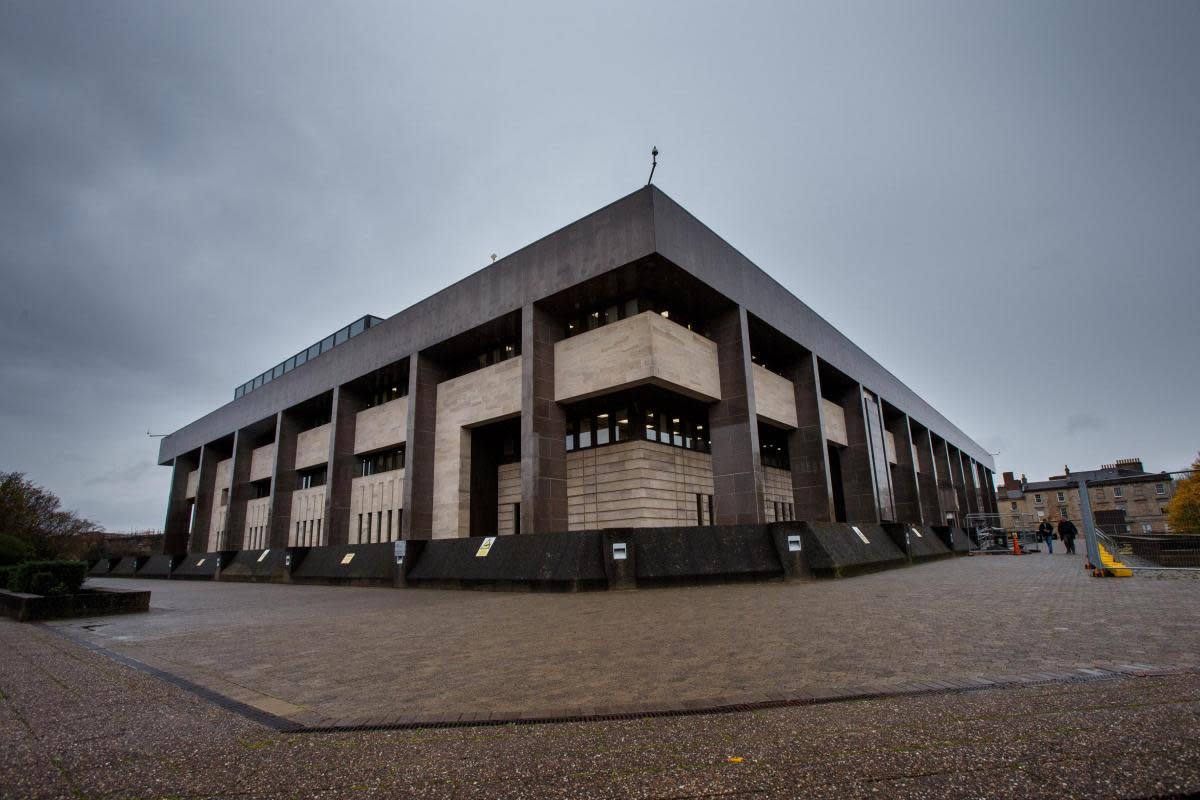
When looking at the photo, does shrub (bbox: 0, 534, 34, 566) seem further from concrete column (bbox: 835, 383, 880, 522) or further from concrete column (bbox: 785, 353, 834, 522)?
concrete column (bbox: 835, 383, 880, 522)

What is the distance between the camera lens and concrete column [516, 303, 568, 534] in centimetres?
2373

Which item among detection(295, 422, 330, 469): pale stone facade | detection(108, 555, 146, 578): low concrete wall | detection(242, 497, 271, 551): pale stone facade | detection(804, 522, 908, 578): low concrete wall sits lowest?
detection(108, 555, 146, 578): low concrete wall

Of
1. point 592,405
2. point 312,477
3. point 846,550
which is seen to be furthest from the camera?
point 312,477

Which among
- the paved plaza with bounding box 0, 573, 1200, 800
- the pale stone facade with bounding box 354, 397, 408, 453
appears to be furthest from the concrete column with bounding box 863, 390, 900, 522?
the paved plaza with bounding box 0, 573, 1200, 800

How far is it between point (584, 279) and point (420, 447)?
13819 millimetres

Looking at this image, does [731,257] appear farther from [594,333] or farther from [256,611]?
[256,611]

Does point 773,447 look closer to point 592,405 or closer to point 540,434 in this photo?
point 592,405

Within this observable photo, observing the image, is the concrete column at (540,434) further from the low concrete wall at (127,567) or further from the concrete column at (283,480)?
the low concrete wall at (127,567)

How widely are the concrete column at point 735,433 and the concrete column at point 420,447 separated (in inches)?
606

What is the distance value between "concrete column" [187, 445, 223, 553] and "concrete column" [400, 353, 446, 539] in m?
34.9

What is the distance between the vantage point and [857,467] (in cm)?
3666

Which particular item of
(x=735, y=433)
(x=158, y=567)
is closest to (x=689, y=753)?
(x=735, y=433)

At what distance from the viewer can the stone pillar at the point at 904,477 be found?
45188mm

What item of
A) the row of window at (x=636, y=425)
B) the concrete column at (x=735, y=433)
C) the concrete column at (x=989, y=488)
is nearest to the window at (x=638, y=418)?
the row of window at (x=636, y=425)
